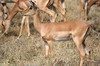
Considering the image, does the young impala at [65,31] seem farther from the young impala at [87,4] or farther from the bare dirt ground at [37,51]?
the young impala at [87,4]

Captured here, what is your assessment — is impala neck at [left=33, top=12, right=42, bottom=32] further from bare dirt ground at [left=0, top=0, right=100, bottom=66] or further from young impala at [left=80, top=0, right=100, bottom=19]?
young impala at [left=80, top=0, right=100, bottom=19]

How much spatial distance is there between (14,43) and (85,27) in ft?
7.73

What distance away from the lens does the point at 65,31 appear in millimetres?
6895

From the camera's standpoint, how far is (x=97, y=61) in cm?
683

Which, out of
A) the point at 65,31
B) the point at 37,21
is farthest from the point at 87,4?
the point at 65,31

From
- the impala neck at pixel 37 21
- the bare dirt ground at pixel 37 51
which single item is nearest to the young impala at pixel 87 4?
the bare dirt ground at pixel 37 51

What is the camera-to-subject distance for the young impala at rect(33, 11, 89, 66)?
21.9 feet

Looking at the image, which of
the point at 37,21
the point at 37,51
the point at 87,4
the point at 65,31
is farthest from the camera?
the point at 87,4

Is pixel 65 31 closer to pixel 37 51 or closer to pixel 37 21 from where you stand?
pixel 37 21

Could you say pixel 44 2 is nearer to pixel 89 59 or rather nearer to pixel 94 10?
pixel 89 59

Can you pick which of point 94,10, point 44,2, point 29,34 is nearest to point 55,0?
point 44,2

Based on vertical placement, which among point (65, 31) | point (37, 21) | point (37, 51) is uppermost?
point (37, 21)

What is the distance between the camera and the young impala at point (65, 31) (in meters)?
6.68

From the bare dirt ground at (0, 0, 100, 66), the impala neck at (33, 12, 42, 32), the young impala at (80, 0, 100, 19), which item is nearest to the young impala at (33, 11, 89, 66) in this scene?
the impala neck at (33, 12, 42, 32)
